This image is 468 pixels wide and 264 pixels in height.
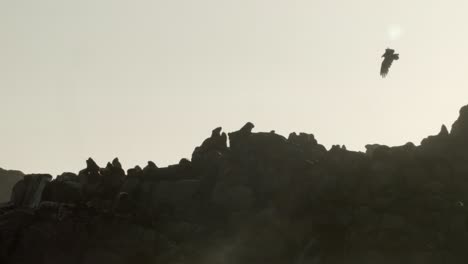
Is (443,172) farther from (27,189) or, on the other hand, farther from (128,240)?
(27,189)

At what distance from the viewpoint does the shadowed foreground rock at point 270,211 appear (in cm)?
7988

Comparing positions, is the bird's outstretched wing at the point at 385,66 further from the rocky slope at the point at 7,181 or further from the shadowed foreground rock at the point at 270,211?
the rocky slope at the point at 7,181

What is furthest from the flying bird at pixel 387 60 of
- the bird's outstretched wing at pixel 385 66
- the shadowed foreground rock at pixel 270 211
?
the shadowed foreground rock at pixel 270 211

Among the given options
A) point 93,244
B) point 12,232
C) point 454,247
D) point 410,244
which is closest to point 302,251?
point 410,244

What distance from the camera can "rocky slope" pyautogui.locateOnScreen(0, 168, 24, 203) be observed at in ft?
576

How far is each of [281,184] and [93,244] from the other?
26.3m

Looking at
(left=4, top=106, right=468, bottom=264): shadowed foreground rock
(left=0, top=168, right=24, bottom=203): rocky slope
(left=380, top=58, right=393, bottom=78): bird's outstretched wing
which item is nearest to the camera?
(left=380, top=58, right=393, bottom=78): bird's outstretched wing

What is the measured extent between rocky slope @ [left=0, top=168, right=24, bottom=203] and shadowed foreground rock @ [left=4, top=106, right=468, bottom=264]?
80.1 metres

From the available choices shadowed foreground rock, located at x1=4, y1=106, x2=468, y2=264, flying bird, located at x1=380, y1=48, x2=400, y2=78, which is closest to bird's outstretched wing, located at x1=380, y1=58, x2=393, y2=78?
flying bird, located at x1=380, y1=48, x2=400, y2=78

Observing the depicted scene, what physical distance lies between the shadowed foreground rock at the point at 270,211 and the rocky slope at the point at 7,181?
8008 cm

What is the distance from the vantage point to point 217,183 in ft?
314

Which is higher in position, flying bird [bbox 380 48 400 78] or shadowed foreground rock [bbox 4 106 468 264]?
flying bird [bbox 380 48 400 78]

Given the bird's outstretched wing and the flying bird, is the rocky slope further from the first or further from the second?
the bird's outstretched wing

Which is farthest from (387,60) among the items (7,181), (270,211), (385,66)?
(7,181)
